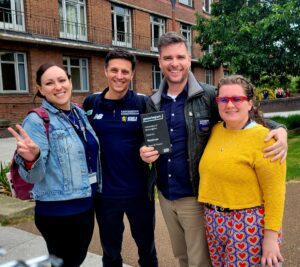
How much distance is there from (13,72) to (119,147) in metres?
14.7

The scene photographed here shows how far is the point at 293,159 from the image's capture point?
8.84 m

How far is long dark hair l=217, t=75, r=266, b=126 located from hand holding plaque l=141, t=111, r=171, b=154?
0.49 metres

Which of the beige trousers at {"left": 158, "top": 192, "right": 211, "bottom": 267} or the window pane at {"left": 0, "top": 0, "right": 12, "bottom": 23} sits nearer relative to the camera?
the beige trousers at {"left": 158, "top": 192, "right": 211, "bottom": 267}

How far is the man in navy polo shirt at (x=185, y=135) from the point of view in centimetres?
263

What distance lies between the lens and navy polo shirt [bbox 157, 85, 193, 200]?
267cm

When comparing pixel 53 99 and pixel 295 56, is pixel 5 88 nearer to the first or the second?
pixel 295 56

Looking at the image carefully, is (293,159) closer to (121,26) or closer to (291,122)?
(291,122)

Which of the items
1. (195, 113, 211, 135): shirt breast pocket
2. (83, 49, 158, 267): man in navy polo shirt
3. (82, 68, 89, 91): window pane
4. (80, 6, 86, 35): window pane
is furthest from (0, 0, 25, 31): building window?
(195, 113, 211, 135): shirt breast pocket

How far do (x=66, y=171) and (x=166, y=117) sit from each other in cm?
87

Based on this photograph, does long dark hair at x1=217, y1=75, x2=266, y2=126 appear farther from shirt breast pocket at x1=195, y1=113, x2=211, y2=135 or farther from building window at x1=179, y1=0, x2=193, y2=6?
building window at x1=179, y1=0, x2=193, y2=6

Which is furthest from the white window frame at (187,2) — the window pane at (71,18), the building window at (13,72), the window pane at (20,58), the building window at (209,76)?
the building window at (13,72)

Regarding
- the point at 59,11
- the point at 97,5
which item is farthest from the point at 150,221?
the point at 97,5

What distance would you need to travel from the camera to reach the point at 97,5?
63.1 feet

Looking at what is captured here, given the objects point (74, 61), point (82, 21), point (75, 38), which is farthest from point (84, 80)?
point (82, 21)
